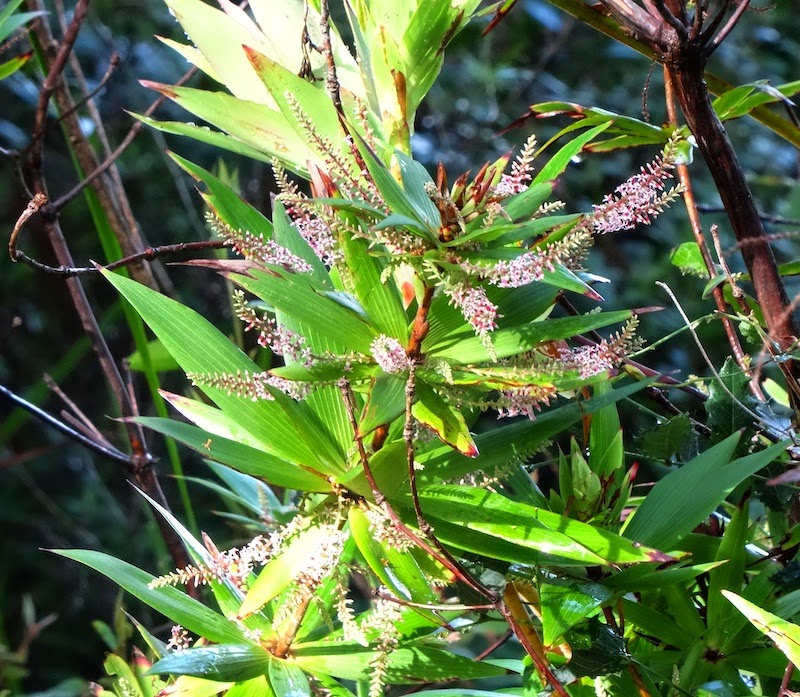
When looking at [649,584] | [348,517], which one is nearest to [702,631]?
[649,584]

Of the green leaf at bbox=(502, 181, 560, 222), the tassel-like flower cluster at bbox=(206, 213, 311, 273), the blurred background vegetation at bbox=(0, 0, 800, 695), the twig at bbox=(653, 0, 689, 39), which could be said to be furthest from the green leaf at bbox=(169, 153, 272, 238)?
the blurred background vegetation at bbox=(0, 0, 800, 695)

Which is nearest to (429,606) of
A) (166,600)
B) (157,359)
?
(166,600)

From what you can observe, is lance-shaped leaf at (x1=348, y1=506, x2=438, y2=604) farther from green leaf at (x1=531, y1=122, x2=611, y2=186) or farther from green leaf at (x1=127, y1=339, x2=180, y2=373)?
green leaf at (x1=127, y1=339, x2=180, y2=373)

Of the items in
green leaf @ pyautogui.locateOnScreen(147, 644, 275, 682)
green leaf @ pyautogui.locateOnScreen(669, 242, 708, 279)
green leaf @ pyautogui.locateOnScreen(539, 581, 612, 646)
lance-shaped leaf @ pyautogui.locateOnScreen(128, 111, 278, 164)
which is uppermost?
lance-shaped leaf @ pyautogui.locateOnScreen(128, 111, 278, 164)

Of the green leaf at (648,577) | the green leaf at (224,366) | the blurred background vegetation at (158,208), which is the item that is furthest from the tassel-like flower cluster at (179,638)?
the blurred background vegetation at (158,208)

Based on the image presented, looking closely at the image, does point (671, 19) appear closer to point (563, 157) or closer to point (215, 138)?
point (563, 157)

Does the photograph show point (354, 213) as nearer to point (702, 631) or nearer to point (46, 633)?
point (702, 631)
